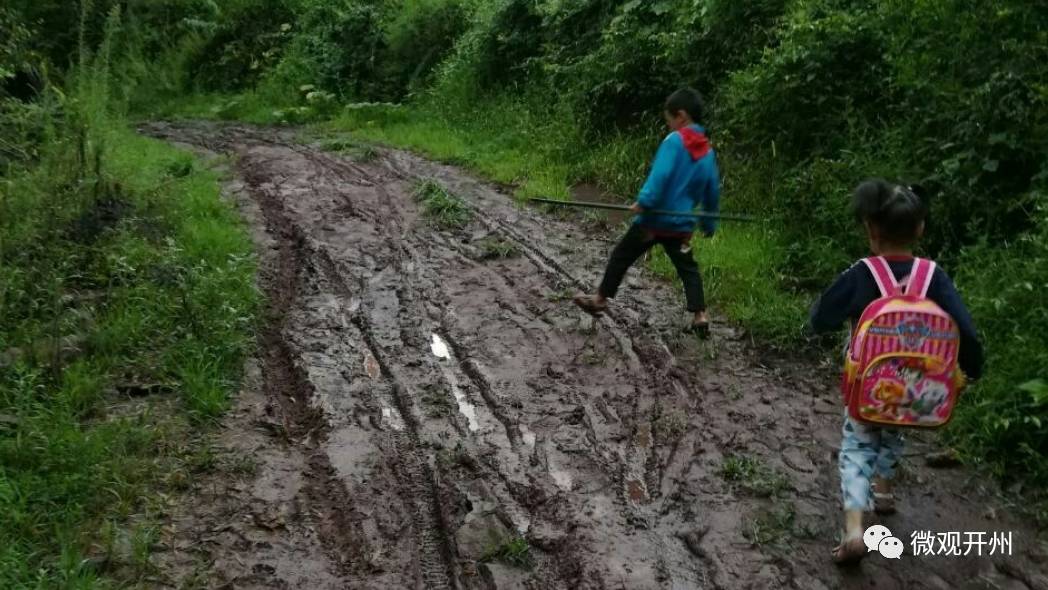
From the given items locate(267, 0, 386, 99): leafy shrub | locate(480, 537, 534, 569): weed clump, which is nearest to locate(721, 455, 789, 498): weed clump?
locate(480, 537, 534, 569): weed clump

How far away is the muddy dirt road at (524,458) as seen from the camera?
3.61m

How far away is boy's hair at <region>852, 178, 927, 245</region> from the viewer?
338 centimetres

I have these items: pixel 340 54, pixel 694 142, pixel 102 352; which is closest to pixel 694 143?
pixel 694 142

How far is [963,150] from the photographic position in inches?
231

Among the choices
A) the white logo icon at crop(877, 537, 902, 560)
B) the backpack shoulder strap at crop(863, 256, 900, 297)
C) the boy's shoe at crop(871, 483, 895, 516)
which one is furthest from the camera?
the boy's shoe at crop(871, 483, 895, 516)

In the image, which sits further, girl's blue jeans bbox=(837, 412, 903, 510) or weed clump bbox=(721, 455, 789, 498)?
weed clump bbox=(721, 455, 789, 498)

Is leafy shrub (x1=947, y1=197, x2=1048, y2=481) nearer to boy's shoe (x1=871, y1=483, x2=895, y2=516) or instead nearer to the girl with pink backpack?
boy's shoe (x1=871, y1=483, x2=895, y2=516)

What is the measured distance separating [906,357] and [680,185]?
2.59 meters

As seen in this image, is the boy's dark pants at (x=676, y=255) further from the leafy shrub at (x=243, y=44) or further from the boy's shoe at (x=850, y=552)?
the leafy shrub at (x=243, y=44)

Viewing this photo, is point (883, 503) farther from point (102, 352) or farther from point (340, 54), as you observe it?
point (340, 54)

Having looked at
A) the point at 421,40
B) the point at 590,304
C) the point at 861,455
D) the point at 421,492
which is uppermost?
the point at 421,40

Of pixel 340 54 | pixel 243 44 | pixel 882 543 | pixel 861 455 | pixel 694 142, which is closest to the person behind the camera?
pixel 861 455

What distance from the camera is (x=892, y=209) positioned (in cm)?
339

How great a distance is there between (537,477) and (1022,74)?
14.1 feet
